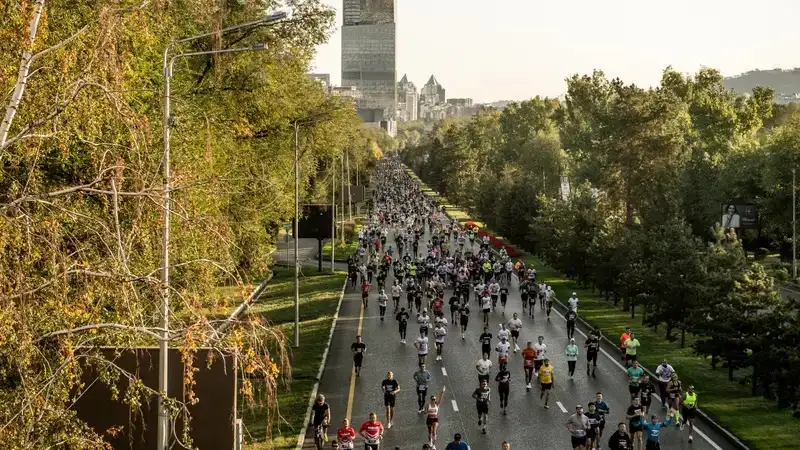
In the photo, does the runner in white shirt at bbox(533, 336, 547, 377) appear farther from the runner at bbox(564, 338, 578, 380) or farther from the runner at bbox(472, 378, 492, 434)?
the runner at bbox(472, 378, 492, 434)

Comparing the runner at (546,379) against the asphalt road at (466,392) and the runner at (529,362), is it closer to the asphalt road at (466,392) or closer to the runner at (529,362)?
the asphalt road at (466,392)

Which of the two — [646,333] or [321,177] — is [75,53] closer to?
[646,333]

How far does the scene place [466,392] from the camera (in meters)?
26.7

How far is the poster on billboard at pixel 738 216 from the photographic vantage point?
51.4m

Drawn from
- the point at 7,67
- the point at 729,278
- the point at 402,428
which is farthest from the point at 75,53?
the point at 729,278

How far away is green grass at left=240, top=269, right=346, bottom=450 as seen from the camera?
21.7 m

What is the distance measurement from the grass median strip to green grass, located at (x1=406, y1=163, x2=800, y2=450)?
32.2 feet

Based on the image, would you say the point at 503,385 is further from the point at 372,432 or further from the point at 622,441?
the point at 622,441

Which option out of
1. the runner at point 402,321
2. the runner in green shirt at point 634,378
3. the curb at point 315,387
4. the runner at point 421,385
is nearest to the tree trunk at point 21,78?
the curb at point 315,387

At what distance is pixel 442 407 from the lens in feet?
81.5

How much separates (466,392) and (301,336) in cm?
1137

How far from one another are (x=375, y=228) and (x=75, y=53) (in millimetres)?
71814

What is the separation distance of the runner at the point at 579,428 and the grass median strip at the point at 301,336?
547 centimetres

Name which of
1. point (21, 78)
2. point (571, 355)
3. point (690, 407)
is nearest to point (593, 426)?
point (690, 407)
